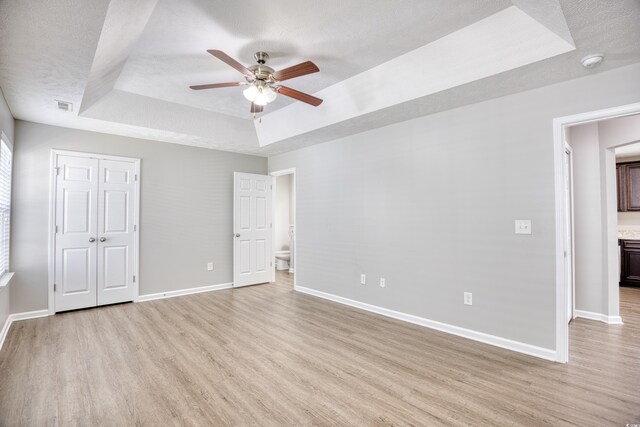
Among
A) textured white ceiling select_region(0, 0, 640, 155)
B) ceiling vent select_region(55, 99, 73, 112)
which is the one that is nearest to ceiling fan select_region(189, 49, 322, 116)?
textured white ceiling select_region(0, 0, 640, 155)

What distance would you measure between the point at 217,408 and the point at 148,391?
0.61 m

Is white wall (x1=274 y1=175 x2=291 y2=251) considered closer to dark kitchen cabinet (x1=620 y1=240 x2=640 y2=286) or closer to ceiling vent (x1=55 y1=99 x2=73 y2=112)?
ceiling vent (x1=55 y1=99 x2=73 y2=112)

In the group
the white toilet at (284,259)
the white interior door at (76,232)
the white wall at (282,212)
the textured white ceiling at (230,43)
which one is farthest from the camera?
the white wall at (282,212)

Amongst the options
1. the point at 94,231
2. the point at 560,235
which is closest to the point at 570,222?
the point at 560,235

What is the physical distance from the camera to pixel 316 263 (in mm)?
5121

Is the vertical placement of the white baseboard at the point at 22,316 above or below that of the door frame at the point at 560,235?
below

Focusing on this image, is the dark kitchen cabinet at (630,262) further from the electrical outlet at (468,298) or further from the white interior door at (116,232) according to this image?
the white interior door at (116,232)

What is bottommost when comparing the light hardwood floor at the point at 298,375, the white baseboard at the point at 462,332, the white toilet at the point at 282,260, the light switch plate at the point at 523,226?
the light hardwood floor at the point at 298,375

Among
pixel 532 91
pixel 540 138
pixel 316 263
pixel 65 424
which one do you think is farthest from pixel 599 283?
pixel 65 424

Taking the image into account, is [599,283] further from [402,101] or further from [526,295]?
[402,101]

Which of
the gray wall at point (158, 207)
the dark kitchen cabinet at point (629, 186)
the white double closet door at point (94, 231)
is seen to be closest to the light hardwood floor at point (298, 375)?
the white double closet door at point (94, 231)

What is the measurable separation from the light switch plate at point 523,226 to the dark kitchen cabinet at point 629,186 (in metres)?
4.75

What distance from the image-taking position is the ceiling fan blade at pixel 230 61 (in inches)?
89.2

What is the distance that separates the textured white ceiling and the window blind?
547 mm
